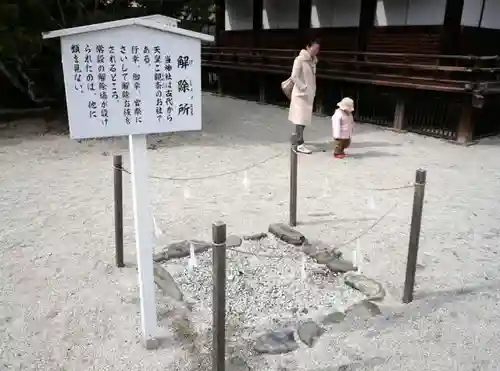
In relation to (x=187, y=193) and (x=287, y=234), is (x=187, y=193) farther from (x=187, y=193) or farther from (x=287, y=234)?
(x=287, y=234)

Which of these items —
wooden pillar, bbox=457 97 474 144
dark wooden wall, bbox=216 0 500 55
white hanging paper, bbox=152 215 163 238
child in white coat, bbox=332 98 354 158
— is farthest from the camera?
dark wooden wall, bbox=216 0 500 55

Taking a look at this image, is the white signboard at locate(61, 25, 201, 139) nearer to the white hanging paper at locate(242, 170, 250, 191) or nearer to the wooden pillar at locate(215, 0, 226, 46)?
the white hanging paper at locate(242, 170, 250, 191)

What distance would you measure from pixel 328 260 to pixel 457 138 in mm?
6138

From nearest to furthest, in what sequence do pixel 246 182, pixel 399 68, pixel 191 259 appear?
pixel 191 259 < pixel 246 182 < pixel 399 68

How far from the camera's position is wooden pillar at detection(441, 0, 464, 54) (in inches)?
359

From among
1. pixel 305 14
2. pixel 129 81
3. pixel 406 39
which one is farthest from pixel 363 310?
pixel 305 14

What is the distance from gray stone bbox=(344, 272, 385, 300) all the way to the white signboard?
188cm

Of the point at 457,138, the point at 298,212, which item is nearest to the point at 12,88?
the point at 298,212

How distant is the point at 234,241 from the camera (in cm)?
421

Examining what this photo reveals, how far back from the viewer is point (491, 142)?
→ 8.80 metres

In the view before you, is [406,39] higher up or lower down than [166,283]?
higher up

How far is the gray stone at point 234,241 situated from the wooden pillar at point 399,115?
21.9 ft

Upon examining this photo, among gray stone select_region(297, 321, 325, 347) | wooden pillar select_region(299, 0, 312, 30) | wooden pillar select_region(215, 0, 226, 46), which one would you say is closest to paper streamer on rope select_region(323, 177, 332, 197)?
gray stone select_region(297, 321, 325, 347)

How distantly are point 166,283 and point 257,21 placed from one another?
13.5 metres
